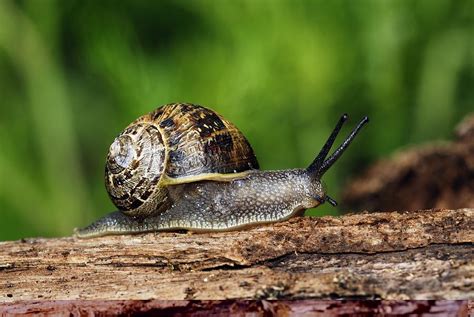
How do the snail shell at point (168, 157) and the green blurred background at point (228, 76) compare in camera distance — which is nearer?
the snail shell at point (168, 157)

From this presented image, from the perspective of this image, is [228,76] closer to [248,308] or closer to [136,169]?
[136,169]

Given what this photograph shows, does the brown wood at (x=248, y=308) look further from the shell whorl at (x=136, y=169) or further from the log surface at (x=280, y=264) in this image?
the shell whorl at (x=136, y=169)

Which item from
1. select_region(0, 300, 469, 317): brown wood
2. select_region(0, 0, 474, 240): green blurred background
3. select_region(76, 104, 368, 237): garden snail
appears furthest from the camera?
select_region(0, 0, 474, 240): green blurred background

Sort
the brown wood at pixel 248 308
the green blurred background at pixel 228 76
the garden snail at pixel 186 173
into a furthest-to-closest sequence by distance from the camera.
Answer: the green blurred background at pixel 228 76, the garden snail at pixel 186 173, the brown wood at pixel 248 308

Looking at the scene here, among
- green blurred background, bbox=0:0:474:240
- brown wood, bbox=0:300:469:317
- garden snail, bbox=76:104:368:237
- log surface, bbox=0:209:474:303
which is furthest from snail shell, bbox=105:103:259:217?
green blurred background, bbox=0:0:474:240

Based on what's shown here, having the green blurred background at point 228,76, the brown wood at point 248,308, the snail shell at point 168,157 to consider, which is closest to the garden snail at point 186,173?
the snail shell at point 168,157

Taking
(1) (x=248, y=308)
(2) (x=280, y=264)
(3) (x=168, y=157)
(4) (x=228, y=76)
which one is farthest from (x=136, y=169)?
(4) (x=228, y=76)

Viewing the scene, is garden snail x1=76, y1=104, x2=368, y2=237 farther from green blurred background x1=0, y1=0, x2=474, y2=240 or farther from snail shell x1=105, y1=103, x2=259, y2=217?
green blurred background x1=0, y1=0, x2=474, y2=240
